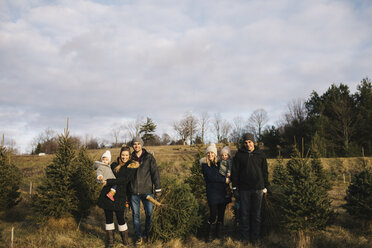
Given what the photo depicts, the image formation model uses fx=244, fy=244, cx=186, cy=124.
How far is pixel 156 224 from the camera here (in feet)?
17.9

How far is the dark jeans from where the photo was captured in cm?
524

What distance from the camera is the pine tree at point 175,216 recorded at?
5.46 m

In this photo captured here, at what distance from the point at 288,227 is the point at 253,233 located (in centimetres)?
75

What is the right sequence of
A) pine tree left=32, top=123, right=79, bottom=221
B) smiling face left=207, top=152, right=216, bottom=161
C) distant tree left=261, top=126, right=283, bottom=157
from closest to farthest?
smiling face left=207, top=152, right=216, bottom=161 → pine tree left=32, top=123, right=79, bottom=221 → distant tree left=261, top=126, right=283, bottom=157

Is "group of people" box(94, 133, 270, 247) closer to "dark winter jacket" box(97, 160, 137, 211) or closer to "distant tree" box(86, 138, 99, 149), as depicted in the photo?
"dark winter jacket" box(97, 160, 137, 211)

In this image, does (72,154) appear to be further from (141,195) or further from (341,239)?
(341,239)

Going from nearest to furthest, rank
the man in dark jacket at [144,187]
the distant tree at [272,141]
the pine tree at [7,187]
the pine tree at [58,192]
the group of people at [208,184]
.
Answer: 1. the group of people at [208,184]
2. the man in dark jacket at [144,187]
3. the pine tree at [58,192]
4. the pine tree at [7,187]
5. the distant tree at [272,141]

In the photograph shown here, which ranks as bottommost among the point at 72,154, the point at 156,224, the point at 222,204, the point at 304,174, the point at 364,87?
the point at 156,224

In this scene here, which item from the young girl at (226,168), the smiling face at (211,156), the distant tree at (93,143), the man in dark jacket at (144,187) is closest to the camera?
the man in dark jacket at (144,187)

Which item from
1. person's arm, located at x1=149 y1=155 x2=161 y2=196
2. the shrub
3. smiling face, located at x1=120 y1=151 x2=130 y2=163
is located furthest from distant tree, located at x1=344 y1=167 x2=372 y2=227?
the shrub

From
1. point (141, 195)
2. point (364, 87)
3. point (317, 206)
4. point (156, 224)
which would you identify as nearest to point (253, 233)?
point (317, 206)

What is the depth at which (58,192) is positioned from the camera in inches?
277

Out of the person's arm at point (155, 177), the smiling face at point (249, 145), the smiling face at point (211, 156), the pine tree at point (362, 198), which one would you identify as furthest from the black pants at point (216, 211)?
the pine tree at point (362, 198)

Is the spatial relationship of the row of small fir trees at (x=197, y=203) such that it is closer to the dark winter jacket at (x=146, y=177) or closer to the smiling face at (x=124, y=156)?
the dark winter jacket at (x=146, y=177)
